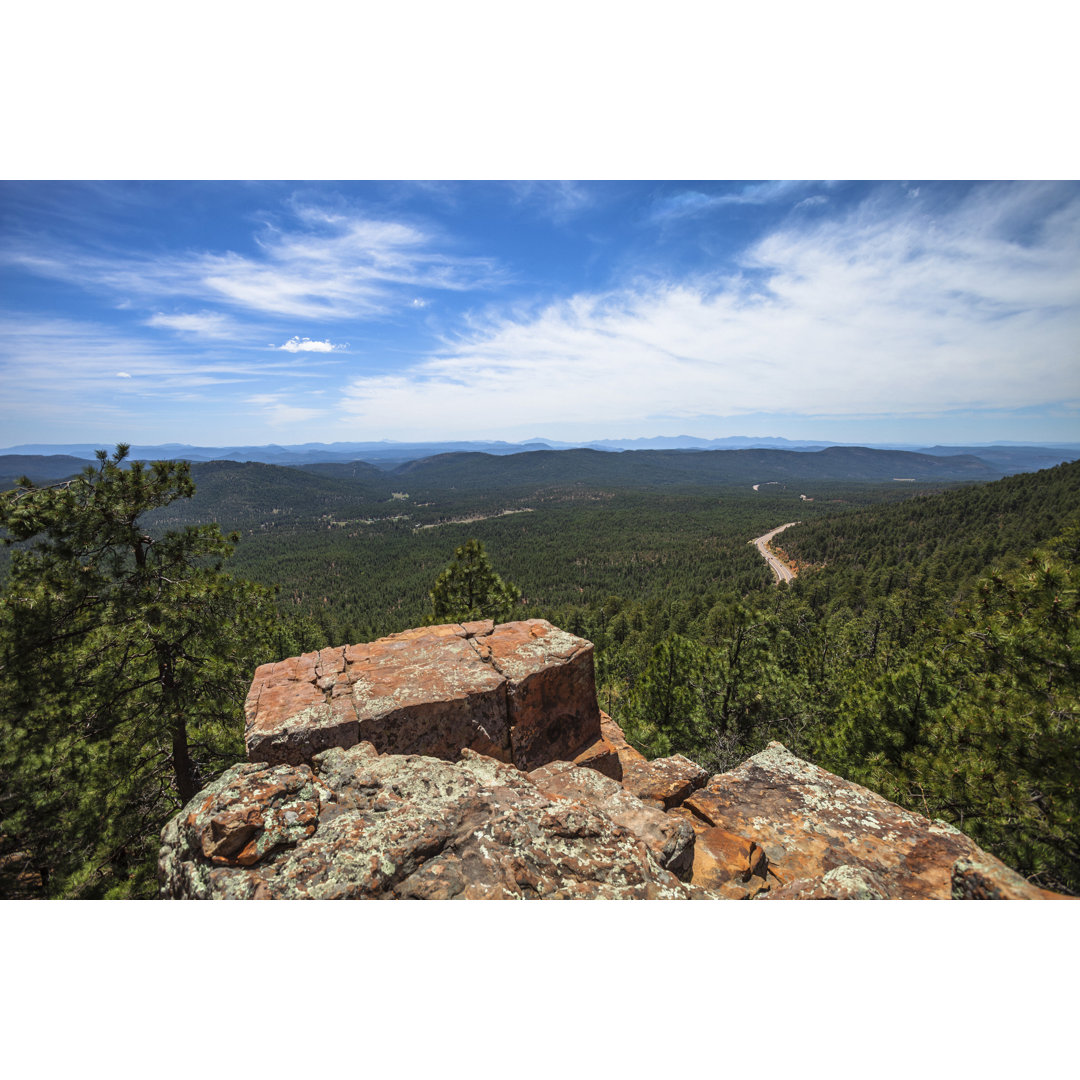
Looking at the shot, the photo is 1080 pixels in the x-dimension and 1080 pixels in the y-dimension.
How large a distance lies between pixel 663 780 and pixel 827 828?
7.45 ft

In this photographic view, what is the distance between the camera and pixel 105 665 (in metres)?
7.38

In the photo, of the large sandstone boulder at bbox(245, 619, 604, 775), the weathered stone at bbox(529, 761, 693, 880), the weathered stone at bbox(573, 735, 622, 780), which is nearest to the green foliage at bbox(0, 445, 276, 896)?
the large sandstone boulder at bbox(245, 619, 604, 775)

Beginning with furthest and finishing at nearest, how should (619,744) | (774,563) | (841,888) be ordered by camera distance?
(774,563)
(619,744)
(841,888)

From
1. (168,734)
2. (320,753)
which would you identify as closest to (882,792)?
(320,753)

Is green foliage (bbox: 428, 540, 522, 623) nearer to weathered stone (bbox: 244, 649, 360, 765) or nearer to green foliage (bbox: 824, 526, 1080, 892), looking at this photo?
weathered stone (bbox: 244, 649, 360, 765)

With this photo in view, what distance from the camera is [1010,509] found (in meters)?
79.8

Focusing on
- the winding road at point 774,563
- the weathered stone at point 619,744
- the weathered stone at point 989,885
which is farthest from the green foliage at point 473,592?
the winding road at point 774,563

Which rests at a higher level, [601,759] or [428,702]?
[428,702]

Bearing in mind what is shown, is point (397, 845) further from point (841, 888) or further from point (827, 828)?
point (827, 828)

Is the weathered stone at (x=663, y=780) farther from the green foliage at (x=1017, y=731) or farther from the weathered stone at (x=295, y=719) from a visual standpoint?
the weathered stone at (x=295, y=719)

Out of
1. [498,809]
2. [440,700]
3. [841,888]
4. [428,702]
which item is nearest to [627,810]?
[498,809]

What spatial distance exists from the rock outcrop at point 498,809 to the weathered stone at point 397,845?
0.05ft

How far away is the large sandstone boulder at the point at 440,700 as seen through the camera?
5.53 m

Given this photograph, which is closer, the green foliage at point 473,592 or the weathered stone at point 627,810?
the weathered stone at point 627,810
